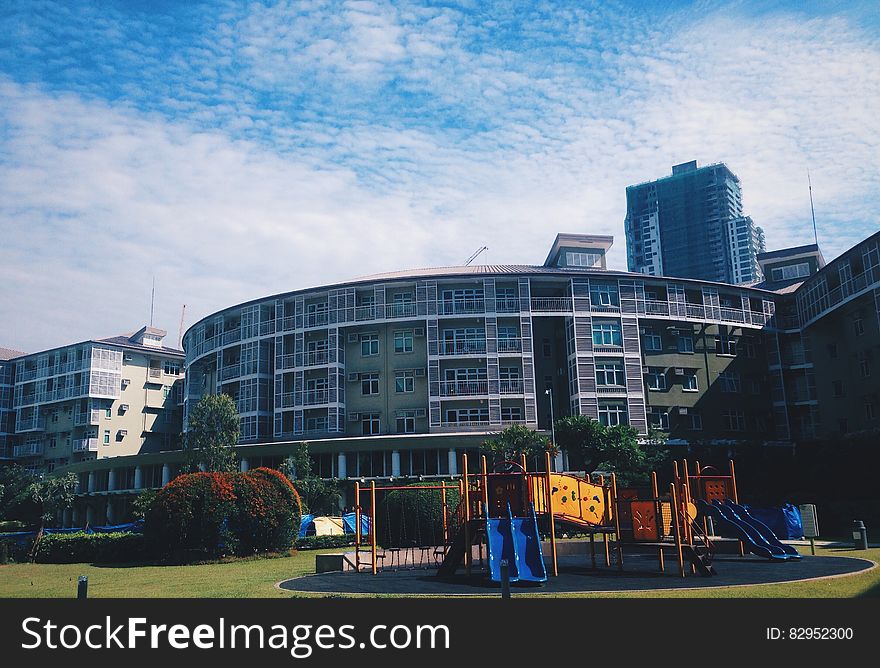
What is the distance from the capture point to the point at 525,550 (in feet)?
67.0

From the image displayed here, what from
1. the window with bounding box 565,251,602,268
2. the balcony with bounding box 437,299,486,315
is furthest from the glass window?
the window with bounding box 565,251,602,268

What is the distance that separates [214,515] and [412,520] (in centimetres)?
912

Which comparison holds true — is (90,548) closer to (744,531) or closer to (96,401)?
(744,531)

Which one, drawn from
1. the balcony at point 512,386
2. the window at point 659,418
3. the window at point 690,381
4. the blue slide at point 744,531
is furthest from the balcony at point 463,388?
the blue slide at point 744,531

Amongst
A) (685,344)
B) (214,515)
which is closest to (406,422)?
(685,344)

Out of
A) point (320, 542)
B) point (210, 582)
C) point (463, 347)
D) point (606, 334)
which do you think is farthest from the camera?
point (606, 334)

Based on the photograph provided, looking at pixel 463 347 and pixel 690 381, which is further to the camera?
pixel 690 381

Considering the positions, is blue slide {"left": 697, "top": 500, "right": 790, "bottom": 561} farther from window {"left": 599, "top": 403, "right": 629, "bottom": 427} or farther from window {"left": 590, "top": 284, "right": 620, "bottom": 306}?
window {"left": 590, "top": 284, "right": 620, "bottom": 306}

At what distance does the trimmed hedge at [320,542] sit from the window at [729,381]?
136 feet

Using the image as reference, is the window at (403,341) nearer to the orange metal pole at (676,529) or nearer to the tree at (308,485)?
the tree at (308,485)

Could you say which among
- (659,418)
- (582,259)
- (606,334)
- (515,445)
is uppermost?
(582,259)

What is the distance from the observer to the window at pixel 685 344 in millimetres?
68500

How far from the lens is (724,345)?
231 feet
